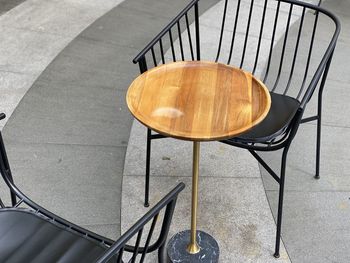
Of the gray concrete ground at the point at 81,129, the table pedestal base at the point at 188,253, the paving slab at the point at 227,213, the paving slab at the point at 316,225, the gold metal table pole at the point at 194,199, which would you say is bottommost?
the gray concrete ground at the point at 81,129

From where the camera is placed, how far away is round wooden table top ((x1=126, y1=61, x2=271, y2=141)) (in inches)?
77.3

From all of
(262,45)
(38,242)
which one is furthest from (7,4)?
(38,242)

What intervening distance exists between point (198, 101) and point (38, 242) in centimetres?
93

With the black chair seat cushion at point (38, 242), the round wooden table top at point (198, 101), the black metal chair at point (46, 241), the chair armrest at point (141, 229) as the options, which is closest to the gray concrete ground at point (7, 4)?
the round wooden table top at point (198, 101)

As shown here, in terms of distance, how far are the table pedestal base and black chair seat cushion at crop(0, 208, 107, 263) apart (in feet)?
2.33

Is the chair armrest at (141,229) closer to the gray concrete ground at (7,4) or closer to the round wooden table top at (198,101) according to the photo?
the round wooden table top at (198,101)

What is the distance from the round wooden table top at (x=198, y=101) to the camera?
6.44ft

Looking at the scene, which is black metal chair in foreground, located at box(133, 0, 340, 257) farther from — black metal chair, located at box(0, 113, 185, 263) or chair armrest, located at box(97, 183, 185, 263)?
chair armrest, located at box(97, 183, 185, 263)

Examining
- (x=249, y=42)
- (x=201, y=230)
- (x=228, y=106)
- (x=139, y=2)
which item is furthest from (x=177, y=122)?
(x=139, y=2)

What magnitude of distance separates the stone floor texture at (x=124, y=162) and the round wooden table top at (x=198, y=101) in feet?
3.13

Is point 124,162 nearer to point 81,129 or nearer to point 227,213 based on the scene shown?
point 81,129

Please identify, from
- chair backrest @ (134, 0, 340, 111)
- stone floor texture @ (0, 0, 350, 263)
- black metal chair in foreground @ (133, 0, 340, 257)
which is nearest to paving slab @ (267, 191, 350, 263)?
stone floor texture @ (0, 0, 350, 263)

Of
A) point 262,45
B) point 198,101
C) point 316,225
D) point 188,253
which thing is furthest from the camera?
point 262,45

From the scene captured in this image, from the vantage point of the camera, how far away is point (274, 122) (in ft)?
8.65
